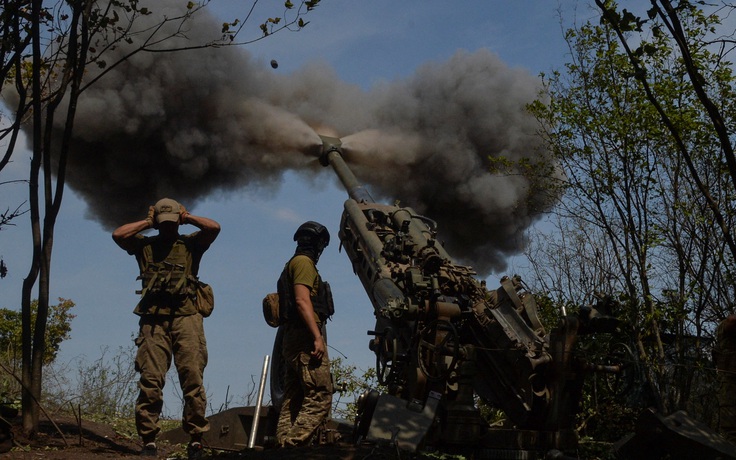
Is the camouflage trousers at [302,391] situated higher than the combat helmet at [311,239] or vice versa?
the combat helmet at [311,239]

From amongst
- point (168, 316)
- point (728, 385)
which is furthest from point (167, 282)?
point (728, 385)

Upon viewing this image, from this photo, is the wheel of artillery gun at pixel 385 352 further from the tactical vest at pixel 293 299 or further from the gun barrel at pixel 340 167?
the gun barrel at pixel 340 167

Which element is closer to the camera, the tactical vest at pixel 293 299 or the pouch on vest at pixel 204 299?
the tactical vest at pixel 293 299

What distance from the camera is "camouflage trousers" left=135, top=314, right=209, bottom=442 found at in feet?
22.6

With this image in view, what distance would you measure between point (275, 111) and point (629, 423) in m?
7.11

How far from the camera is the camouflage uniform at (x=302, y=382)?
261 inches

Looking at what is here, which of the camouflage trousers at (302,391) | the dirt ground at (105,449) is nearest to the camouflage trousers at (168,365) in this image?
the dirt ground at (105,449)

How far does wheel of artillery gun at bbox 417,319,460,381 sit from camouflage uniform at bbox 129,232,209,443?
1.75m

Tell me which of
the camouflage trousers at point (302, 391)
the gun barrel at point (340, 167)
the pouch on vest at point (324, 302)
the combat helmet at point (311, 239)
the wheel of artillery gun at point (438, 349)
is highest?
the gun barrel at point (340, 167)

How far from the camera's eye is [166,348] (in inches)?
280

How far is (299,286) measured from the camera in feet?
22.7

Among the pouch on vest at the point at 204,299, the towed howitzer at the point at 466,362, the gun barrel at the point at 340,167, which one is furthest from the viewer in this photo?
the gun barrel at the point at 340,167

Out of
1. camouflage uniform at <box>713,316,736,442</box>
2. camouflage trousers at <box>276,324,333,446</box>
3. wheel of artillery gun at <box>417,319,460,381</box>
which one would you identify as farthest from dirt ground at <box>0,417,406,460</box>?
camouflage uniform at <box>713,316,736,442</box>

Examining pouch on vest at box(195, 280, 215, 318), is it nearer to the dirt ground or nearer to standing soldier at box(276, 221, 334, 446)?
standing soldier at box(276, 221, 334, 446)
